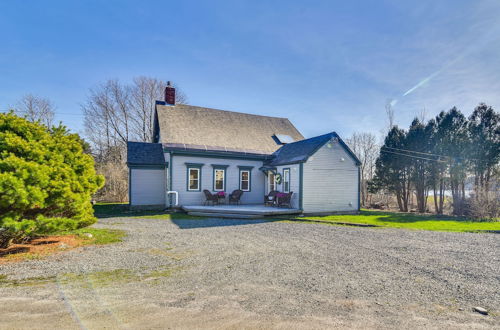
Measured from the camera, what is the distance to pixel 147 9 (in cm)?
1027

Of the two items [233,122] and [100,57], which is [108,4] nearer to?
[100,57]

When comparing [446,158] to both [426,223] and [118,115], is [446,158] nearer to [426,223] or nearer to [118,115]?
[426,223]

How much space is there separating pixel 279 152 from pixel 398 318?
51.0 ft

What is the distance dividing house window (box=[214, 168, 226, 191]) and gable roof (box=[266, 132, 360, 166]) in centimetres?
330

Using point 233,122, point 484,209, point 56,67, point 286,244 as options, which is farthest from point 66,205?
point 484,209

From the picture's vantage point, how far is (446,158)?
20.0m

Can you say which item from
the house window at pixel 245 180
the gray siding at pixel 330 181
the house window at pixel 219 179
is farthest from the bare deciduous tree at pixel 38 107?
the gray siding at pixel 330 181

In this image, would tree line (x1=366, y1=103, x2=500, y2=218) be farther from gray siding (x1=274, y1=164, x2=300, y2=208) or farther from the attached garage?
the attached garage

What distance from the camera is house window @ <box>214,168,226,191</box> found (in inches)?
670

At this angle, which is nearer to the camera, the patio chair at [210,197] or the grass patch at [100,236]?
the grass patch at [100,236]

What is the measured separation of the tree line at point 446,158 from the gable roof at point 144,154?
19041 millimetres

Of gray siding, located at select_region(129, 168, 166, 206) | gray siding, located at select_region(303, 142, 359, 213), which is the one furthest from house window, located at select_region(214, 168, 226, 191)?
gray siding, located at select_region(303, 142, 359, 213)

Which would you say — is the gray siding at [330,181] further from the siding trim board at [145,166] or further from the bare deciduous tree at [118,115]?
the bare deciduous tree at [118,115]

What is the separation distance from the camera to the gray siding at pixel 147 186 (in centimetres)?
1622
